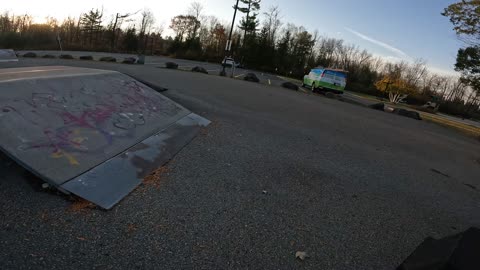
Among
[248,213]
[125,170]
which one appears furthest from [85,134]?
[248,213]

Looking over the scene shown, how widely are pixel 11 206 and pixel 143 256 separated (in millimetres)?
1542

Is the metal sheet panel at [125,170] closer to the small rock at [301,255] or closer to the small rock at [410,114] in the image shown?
the small rock at [301,255]

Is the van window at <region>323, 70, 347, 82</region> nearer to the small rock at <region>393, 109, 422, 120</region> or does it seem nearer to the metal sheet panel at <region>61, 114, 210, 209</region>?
the small rock at <region>393, 109, 422, 120</region>

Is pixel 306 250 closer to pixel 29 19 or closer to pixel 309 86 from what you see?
pixel 309 86

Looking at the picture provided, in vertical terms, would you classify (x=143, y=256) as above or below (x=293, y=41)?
below

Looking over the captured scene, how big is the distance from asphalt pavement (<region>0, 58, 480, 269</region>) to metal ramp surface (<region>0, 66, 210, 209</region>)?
252 millimetres

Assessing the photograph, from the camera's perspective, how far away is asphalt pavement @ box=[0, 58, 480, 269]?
9.85ft

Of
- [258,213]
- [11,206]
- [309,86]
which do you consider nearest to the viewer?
[11,206]

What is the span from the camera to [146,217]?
3607 millimetres

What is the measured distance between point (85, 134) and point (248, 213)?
2760 millimetres

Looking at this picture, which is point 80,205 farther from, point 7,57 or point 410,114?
point 410,114

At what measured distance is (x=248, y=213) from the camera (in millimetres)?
4117

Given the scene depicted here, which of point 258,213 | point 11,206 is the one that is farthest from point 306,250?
point 11,206

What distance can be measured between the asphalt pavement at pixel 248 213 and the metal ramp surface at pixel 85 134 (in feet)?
0.83
